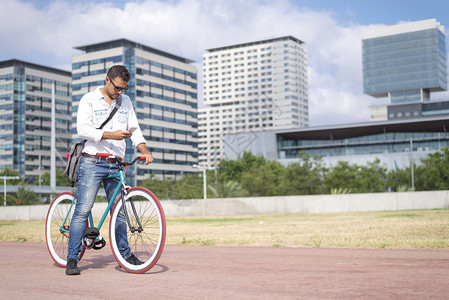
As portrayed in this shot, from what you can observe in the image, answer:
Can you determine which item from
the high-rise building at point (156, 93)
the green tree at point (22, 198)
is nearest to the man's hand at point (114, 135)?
the green tree at point (22, 198)

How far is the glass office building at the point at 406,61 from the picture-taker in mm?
179625

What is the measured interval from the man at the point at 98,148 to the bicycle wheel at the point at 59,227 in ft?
1.51

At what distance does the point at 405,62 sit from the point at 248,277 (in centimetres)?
19099

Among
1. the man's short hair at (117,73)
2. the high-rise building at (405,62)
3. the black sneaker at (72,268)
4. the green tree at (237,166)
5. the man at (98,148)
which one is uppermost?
the high-rise building at (405,62)

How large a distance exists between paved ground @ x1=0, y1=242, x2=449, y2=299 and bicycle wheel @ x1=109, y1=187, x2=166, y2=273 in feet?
0.43

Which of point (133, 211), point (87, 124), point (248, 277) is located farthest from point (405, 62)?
point (248, 277)

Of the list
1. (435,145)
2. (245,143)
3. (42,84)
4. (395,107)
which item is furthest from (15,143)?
(395,107)

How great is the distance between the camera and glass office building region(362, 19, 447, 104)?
589ft

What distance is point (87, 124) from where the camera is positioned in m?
4.97

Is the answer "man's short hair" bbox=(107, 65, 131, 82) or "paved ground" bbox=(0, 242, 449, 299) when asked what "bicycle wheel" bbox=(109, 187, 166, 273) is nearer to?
"paved ground" bbox=(0, 242, 449, 299)

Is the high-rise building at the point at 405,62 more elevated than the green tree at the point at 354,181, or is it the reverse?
the high-rise building at the point at 405,62

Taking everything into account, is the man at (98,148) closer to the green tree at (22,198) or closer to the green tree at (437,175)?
the green tree at (22,198)

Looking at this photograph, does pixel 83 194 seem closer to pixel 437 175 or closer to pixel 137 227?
pixel 137 227

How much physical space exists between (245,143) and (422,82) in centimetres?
10598
